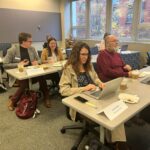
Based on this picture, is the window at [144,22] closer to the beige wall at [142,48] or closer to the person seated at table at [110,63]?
the beige wall at [142,48]

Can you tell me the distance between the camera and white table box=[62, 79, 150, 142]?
111 cm

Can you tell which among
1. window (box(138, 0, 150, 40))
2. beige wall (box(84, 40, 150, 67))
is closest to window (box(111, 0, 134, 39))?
window (box(138, 0, 150, 40))

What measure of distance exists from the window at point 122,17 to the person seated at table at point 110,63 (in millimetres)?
3068

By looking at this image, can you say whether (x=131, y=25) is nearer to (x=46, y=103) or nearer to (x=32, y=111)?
(x=46, y=103)

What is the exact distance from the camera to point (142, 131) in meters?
2.07

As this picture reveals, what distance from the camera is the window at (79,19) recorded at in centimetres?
636

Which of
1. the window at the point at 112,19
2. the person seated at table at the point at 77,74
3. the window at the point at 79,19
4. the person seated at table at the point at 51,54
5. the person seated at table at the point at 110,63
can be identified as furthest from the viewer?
the window at the point at 79,19

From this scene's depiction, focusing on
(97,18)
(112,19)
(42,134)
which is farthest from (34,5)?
(42,134)

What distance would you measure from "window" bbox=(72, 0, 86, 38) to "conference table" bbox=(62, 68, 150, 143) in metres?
5.21

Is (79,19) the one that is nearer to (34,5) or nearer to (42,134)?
(34,5)

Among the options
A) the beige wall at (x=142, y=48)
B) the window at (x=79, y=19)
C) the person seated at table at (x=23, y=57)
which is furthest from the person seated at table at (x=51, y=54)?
the window at (x=79, y=19)

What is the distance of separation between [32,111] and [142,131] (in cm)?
158

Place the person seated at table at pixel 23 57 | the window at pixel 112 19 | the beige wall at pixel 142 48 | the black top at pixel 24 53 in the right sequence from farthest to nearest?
1. the window at pixel 112 19
2. the beige wall at pixel 142 48
3. the black top at pixel 24 53
4. the person seated at table at pixel 23 57

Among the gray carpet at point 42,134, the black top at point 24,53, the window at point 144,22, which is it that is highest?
the window at point 144,22
